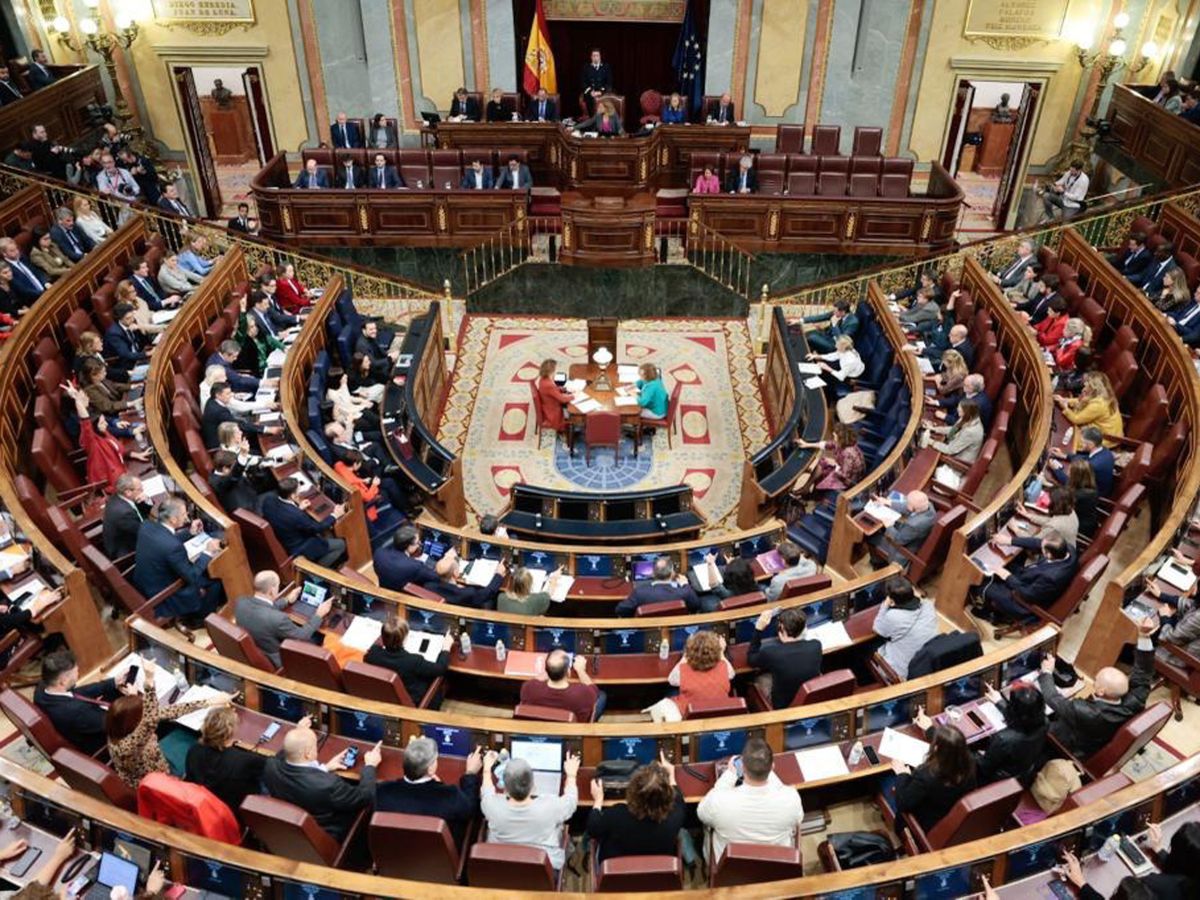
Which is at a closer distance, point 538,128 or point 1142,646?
point 1142,646

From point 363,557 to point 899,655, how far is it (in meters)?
4.05

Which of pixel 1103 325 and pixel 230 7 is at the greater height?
pixel 230 7

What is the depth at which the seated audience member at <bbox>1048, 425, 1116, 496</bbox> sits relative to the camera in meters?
6.50

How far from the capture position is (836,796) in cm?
469

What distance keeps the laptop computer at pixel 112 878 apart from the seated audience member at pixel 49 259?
6.85 metres

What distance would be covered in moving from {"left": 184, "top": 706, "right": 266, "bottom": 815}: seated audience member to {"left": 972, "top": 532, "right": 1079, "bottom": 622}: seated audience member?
456 cm

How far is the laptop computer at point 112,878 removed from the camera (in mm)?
3664

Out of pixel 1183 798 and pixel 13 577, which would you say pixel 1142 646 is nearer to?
pixel 1183 798

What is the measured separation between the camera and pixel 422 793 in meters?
3.94

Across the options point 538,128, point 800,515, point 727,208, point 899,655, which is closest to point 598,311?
point 727,208

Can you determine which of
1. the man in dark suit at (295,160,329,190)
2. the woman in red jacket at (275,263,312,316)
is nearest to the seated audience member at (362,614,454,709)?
the woman in red jacket at (275,263,312,316)

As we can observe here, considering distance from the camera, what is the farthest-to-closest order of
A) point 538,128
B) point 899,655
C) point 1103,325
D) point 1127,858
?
point 538,128
point 1103,325
point 899,655
point 1127,858

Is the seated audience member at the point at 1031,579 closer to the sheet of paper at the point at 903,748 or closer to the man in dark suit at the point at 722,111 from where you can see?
the sheet of paper at the point at 903,748

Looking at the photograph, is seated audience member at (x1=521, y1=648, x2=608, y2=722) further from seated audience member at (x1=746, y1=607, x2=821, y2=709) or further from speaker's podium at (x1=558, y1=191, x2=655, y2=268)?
speaker's podium at (x1=558, y1=191, x2=655, y2=268)
